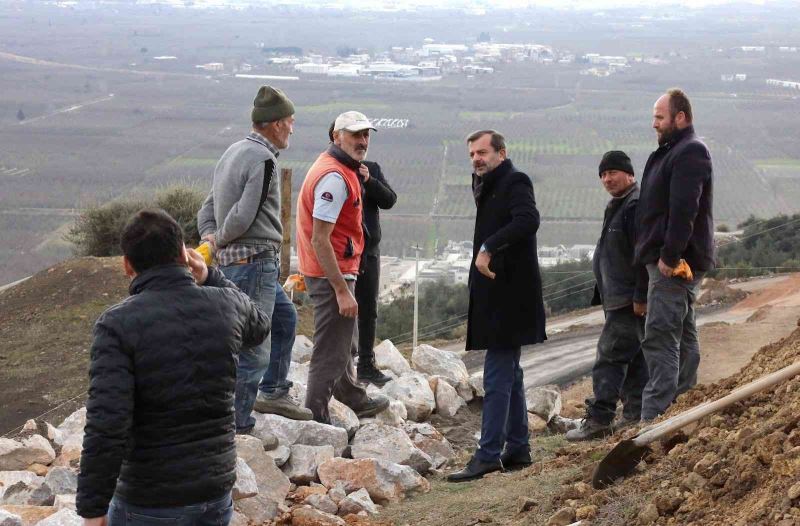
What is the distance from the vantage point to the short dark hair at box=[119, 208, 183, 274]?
3.44 meters

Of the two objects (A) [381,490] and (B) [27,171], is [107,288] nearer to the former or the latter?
(A) [381,490]

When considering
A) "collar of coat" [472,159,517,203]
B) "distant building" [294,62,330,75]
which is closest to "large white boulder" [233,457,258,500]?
"collar of coat" [472,159,517,203]

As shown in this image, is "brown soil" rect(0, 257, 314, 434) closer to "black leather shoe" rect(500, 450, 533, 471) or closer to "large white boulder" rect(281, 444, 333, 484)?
"large white boulder" rect(281, 444, 333, 484)

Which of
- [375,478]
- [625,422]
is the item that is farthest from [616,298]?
[375,478]

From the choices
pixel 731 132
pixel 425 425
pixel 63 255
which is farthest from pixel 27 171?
pixel 425 425

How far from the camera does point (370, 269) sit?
24.8 feet

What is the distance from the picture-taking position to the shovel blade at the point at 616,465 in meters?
5.02

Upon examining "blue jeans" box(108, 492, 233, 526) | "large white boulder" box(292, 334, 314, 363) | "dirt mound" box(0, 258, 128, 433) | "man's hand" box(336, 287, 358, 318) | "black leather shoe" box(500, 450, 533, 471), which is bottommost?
"dirt mound" box(0, 258, 128, 433)

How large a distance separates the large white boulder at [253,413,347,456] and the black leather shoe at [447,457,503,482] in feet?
2.68

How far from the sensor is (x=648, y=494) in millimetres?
Result: 4660

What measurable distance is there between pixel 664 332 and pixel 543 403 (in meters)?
1.90

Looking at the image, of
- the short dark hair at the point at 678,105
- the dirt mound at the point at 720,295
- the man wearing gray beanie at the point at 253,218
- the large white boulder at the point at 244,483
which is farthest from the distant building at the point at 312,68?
the large white boulder at the point at 244,483

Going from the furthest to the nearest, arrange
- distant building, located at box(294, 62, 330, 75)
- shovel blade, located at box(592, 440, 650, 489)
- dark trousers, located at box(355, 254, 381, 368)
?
1. distant building, located at box(294, 62, 330, 75)
2. dark trousers, located at box(355, 254, 381, 368)
3. shovel blade, located at box(592, 440, 650, 489)

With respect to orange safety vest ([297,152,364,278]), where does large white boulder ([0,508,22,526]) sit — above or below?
below
